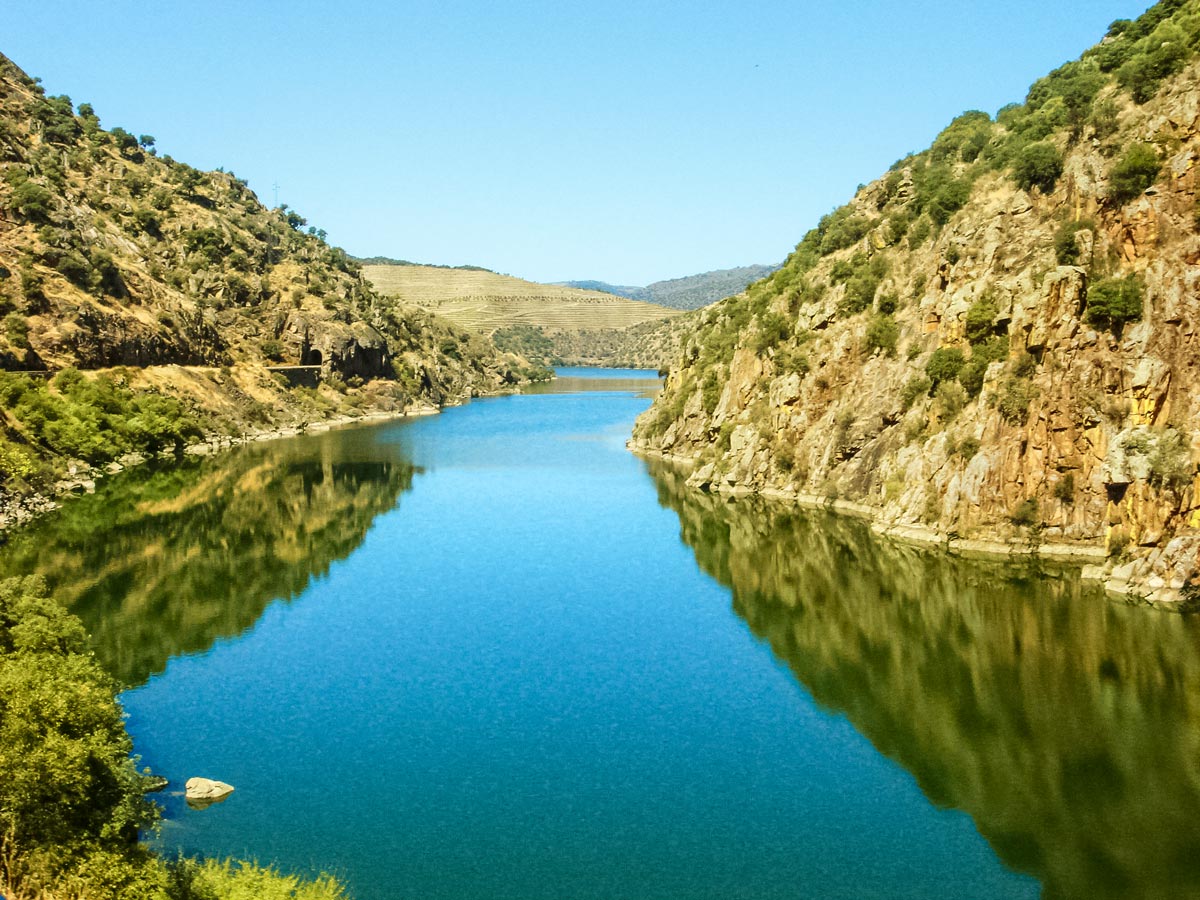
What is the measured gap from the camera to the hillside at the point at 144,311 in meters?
97.9

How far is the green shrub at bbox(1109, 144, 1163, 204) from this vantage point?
191 ft

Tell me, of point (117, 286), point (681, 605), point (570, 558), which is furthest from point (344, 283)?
point (681, 605)

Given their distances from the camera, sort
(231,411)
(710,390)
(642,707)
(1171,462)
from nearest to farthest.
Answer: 1. (642,707)
2. (1171,462)
3. (710,390)
4. (231,411)

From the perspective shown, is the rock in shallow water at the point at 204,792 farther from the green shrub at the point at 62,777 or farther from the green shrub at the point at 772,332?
the green shrub at the point at 772,332

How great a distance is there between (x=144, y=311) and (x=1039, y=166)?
322ft

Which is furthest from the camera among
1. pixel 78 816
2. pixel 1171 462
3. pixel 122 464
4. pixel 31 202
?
pixel 31 202

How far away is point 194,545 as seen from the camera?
227 feet

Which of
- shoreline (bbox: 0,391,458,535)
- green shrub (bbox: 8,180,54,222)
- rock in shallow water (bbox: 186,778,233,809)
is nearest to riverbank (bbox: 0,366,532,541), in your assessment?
shoreline (bbox: 0,391,458,535)

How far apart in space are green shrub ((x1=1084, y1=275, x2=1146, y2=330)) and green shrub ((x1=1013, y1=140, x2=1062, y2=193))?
1245cm

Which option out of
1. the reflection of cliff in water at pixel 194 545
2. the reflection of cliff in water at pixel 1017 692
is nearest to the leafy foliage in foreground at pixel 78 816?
the reflection of cliff in water at pixel 194 545

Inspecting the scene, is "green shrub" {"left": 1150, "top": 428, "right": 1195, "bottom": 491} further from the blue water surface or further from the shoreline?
the shoreline

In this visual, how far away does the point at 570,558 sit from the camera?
6600 centimetres

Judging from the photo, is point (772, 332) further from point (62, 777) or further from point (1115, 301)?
point (62, 777)

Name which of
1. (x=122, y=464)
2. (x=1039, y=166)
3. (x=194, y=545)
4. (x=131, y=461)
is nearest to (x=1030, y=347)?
(x=1039, y=166)
